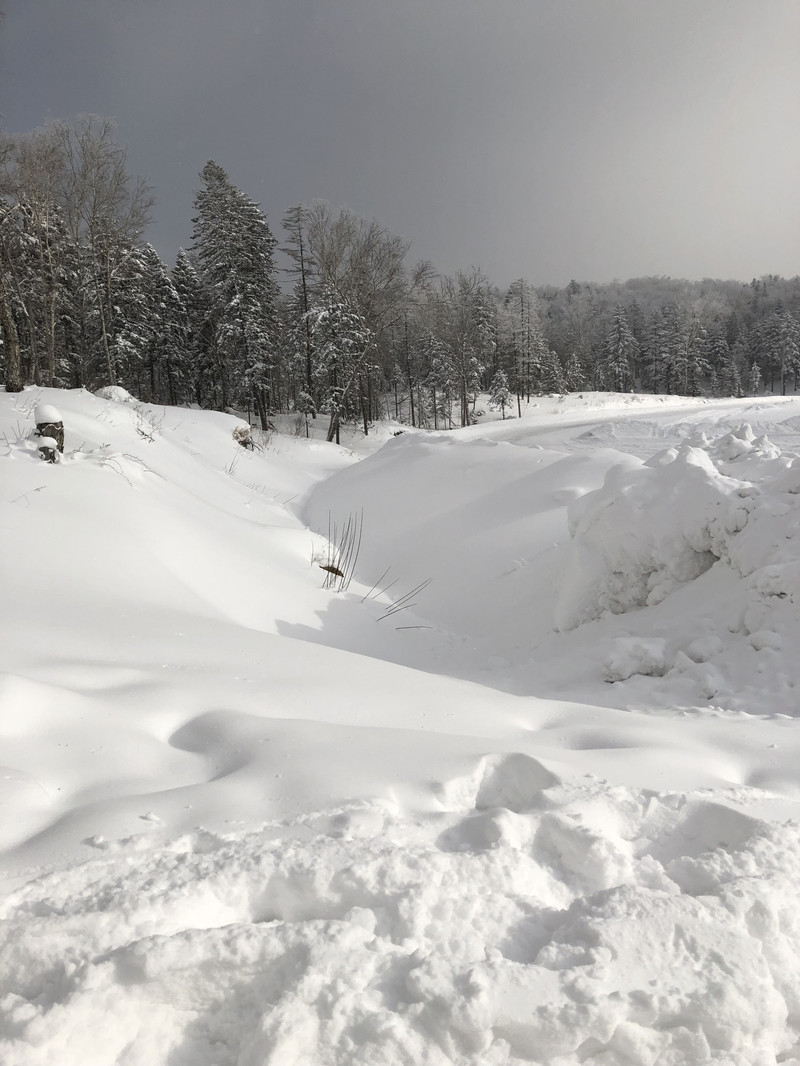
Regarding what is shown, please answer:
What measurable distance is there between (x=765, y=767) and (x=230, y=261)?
28491 millimetres

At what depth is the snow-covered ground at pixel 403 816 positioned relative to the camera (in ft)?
3.92

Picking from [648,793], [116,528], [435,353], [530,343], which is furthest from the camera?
[530,343]

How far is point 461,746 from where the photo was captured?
225cm

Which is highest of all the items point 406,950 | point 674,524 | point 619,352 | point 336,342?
point 619,352

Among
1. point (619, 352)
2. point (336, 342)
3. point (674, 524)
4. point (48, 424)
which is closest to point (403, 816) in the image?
point (674, 524)

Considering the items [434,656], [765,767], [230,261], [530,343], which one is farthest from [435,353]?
[765,767]

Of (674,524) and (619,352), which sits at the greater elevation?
(619,352)

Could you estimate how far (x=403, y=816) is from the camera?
1.79 meters

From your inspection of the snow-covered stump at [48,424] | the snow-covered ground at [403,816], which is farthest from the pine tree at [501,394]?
the snow-covered ground at [403,816]

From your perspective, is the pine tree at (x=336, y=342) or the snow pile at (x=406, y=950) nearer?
the snow pile at (x=406, y=950)

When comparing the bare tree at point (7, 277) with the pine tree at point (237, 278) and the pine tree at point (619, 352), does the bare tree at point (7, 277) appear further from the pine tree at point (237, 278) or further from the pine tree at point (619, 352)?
the pine tree at point (619, 352)

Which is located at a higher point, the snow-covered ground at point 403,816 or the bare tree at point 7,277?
the bare tree at point 7,277

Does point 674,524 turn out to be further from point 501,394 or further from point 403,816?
point 501,394

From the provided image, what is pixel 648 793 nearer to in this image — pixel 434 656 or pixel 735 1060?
pixel 735 1060
